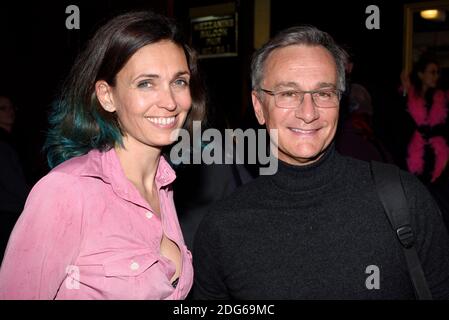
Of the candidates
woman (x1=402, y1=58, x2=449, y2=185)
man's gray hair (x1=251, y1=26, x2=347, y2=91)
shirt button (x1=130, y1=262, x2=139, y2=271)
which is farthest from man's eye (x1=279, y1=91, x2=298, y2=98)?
woman (x1=402, y1=58, x2=449, y2=185)

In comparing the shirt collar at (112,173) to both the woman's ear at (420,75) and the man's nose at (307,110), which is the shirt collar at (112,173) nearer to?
the man's nose at (307,110)

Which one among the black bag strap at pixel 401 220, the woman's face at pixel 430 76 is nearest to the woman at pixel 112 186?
the black bag strap at pixel 401 220

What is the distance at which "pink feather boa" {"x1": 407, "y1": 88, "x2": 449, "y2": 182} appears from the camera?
15.2 ft

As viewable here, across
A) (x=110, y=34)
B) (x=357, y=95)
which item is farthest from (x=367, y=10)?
(x=110, y=34)

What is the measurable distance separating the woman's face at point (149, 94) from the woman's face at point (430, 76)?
149 inches

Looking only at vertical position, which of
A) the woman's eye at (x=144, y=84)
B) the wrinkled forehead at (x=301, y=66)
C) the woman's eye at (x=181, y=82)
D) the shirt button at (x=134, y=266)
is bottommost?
the shirt button at (x=134, y=266)

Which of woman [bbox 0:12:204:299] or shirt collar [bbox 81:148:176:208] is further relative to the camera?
shirt collar [bbox 81:148:176:208]

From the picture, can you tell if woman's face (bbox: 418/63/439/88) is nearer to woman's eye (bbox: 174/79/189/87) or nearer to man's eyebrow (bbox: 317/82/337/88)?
man's eyebrow (bbox: 317/82/337/88)

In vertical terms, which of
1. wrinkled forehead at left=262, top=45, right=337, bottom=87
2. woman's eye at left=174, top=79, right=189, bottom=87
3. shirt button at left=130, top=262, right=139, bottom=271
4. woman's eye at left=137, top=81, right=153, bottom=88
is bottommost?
shirt button at left=130, top=262, right=139, bottom=271

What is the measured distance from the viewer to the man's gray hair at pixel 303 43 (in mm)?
1867

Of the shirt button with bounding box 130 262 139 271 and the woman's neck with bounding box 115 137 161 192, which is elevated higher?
the woman's neck with bounding box 115 137 161 192

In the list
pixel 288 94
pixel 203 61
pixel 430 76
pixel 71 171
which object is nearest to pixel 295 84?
pixel 288 94

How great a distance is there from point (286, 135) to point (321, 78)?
0.82ft

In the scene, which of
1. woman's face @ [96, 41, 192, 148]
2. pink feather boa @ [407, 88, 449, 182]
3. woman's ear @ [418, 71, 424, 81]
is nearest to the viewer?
woman's face @ [96, 41, 192, 148]
